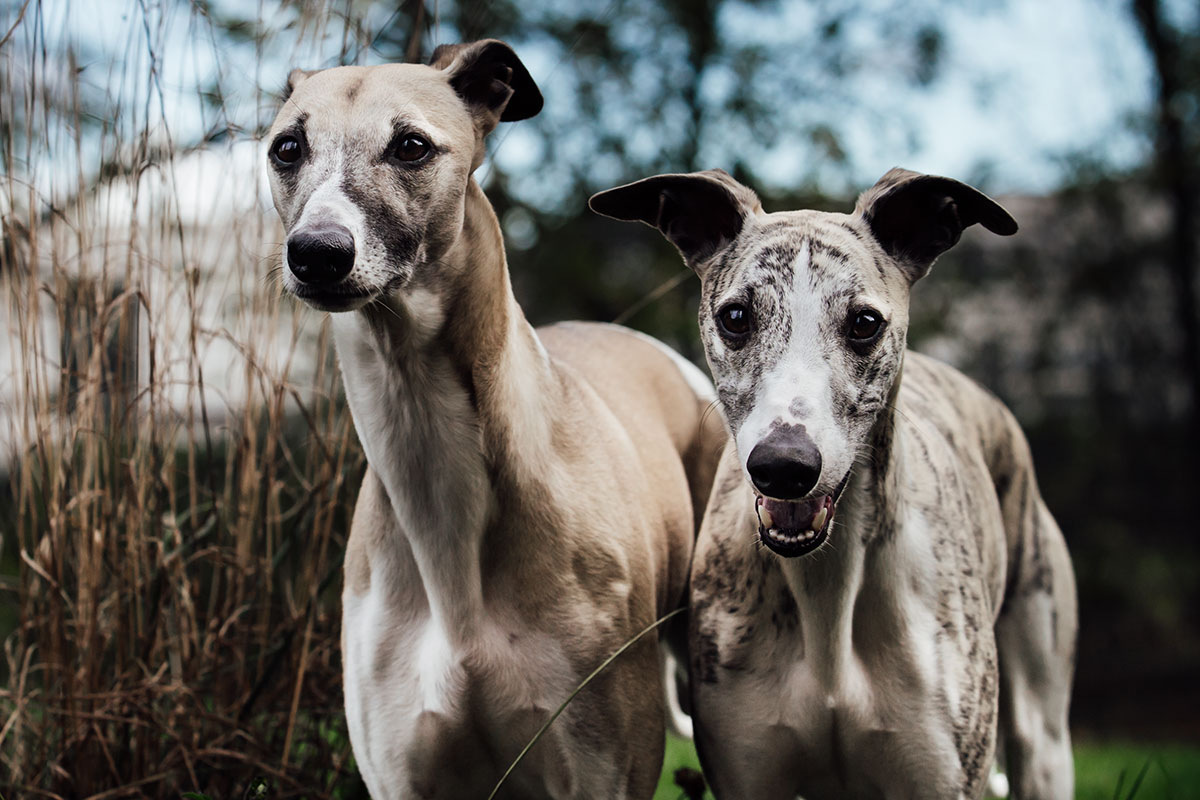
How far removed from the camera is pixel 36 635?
11.5ft

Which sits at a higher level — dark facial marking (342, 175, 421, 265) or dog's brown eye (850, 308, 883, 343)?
dark facial marking (342, 175, 421, 265)

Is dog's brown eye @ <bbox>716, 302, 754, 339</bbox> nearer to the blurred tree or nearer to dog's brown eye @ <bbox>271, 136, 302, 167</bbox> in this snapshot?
dog's brown eye @ <bbox>271, 136, 302, 167</bbox>

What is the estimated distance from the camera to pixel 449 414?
8.74 feet

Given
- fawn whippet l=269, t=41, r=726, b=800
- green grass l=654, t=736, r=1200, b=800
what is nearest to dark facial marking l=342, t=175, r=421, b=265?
fawn whippet l=269, t=41, r=726, b=800

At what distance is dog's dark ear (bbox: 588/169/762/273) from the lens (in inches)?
111

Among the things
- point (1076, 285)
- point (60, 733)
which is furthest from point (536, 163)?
point (60, 733)

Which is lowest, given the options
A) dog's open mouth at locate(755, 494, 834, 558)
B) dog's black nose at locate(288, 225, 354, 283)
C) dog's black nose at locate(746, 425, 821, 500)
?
dog's open mouth at locate(755, 494, 834, 558)

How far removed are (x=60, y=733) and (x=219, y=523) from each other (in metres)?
0.72

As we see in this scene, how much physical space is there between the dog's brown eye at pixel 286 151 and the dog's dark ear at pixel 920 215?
4.16 ft

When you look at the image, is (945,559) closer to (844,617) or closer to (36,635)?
(844,617)

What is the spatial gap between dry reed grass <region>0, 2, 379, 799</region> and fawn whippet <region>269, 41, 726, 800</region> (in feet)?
2.46

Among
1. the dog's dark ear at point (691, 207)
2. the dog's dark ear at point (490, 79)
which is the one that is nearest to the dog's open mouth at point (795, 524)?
the dog's dark ear at point (691, 207)

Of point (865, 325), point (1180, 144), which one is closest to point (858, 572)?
point (865, 325)

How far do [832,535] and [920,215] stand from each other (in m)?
0.79
